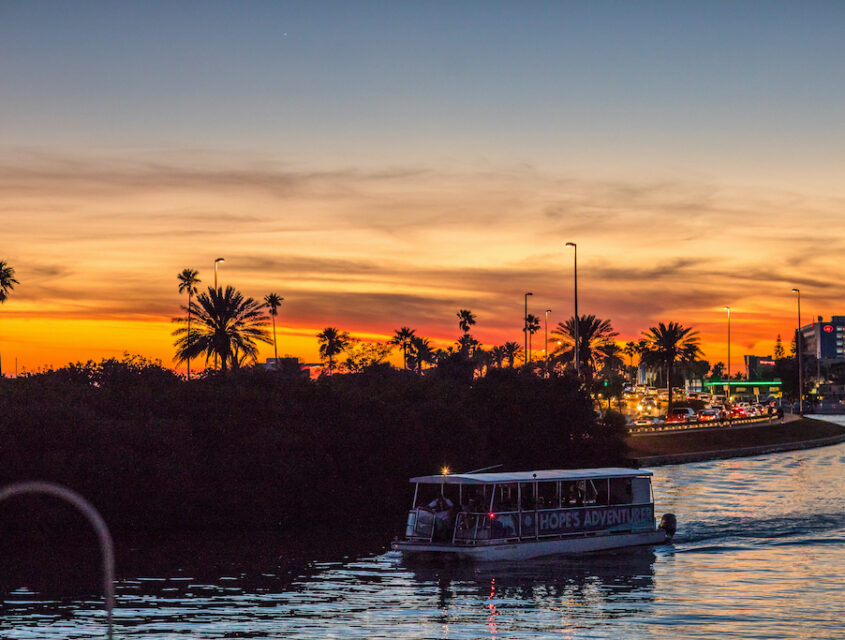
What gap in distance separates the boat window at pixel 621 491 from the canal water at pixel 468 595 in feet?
8.55

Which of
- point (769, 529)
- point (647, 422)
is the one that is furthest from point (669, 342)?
point (769, 529)

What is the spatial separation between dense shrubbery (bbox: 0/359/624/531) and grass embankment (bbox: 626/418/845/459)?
95.7 feet

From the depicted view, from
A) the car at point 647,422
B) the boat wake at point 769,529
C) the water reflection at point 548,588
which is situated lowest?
the boat wake at point 769,529

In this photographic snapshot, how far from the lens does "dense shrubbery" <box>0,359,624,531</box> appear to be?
172ft

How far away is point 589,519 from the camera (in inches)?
1893

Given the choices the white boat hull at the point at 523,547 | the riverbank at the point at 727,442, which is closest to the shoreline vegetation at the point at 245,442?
the white boat hull at the point at 523,547

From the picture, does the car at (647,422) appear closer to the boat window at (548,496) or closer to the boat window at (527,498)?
the boat window at (548,496)

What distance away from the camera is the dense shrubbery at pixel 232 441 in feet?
172

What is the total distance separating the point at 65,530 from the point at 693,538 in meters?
28.8

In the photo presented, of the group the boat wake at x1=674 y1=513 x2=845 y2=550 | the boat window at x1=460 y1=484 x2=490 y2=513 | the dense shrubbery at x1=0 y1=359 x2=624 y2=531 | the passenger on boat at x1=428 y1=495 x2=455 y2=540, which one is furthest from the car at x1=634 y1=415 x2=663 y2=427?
the passenger on boat at x1=428 y1=495 x2=455 y2=540

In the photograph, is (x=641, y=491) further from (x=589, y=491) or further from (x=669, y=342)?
(x=669, y=342)

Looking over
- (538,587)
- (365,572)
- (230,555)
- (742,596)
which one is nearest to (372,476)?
(230,555)

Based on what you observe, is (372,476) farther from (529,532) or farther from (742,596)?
(742,596)

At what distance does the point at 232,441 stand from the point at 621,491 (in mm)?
21110
